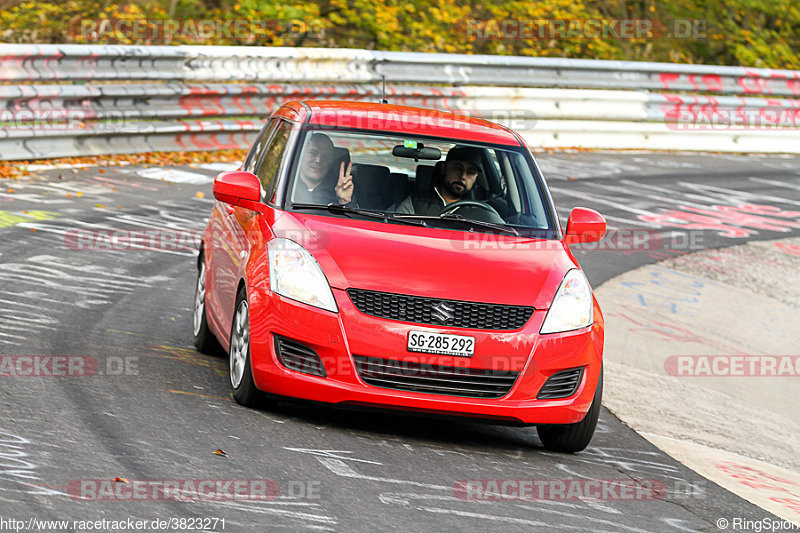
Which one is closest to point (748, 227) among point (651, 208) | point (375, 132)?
point (651, 208)

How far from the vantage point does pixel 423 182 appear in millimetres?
7664

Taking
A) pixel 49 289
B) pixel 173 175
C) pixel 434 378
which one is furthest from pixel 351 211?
pixel 173 175

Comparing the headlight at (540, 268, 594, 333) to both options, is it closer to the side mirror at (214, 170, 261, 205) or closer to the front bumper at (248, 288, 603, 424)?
the front bumper at (248, 288, 603, 424)

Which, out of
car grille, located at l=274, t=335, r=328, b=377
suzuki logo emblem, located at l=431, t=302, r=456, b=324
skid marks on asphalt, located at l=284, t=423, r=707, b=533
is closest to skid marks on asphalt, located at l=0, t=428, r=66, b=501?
skid marks on asphalt, located at l=284, t=423, r=707, b=533

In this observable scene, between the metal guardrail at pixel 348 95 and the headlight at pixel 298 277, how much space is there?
26.9 ft

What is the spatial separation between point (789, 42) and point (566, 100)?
38.7 ft

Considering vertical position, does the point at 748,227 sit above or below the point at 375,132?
below

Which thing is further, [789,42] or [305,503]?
[789,42]

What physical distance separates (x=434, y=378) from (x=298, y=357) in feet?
2.22

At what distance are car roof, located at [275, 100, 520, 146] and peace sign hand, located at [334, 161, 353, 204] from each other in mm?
345

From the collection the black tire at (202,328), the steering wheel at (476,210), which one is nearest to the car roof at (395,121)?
the steering wheel at (476,210)

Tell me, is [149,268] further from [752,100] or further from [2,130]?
[752,100]

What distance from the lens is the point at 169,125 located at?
1587cm

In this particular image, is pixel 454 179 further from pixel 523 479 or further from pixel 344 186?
pixel 523 479
